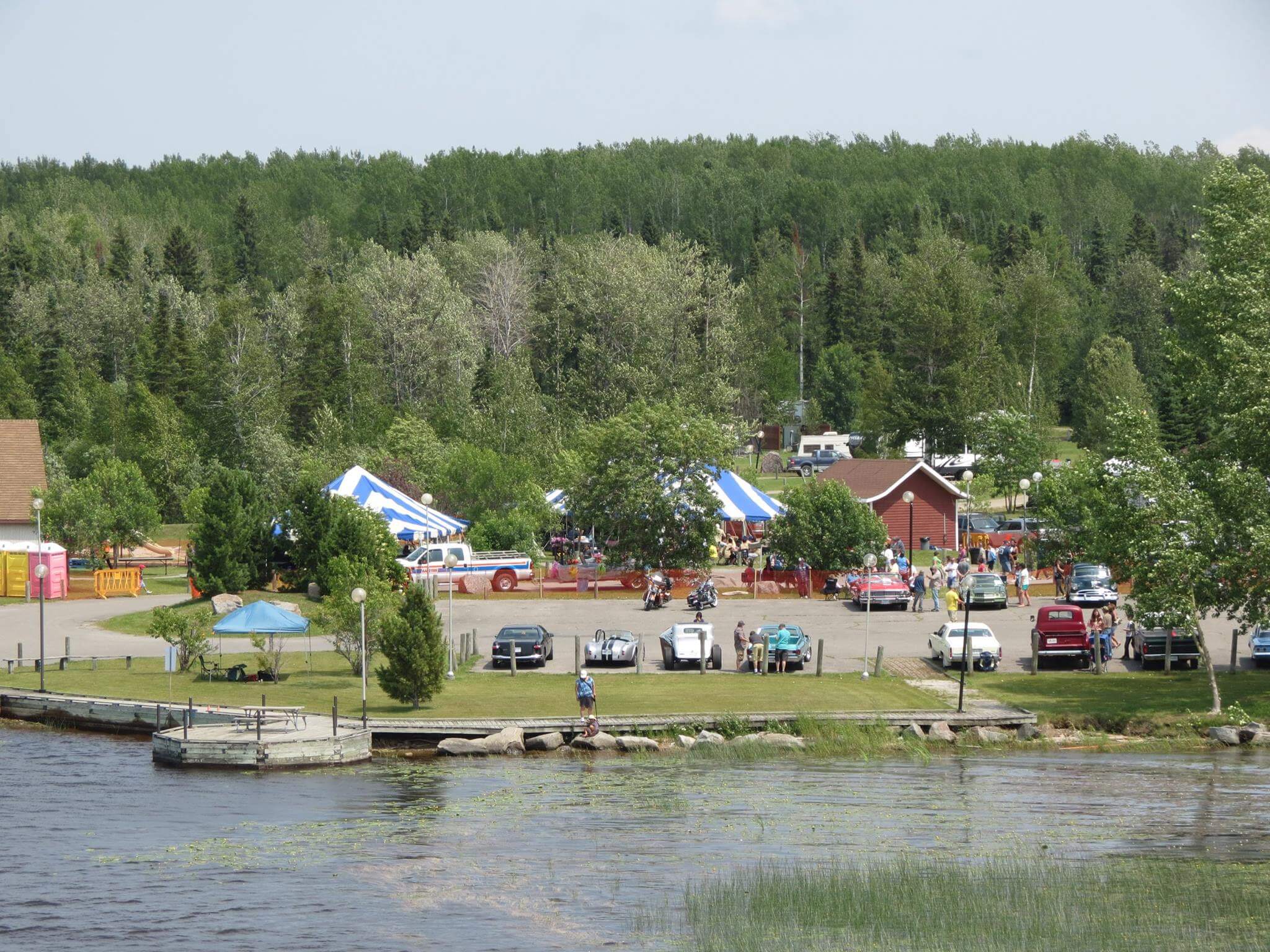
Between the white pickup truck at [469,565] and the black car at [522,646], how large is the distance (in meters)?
12.4

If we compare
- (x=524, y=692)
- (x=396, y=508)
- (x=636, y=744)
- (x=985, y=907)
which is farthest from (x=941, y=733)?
(x=396, y=508)

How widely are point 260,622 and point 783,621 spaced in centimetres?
1648

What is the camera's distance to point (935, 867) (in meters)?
26.3

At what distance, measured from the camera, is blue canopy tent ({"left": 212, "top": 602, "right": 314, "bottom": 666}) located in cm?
4075

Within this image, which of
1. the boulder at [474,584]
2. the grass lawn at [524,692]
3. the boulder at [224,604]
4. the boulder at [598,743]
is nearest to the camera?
the boulder at [598,743]

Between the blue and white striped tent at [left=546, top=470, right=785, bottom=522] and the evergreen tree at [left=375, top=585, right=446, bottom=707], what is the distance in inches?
857

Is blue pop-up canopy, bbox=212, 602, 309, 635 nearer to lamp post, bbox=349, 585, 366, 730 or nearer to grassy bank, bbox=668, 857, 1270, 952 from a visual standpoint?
lamp post, bbox=349, 585, 366, 730

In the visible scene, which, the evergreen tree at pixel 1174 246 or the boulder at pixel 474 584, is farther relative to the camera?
the evergreen tree at pixel 1174 246

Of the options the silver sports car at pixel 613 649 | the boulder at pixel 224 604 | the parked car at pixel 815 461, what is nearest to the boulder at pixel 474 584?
the boulder at pixel 224 604

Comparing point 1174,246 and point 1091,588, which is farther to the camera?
point 1174,246

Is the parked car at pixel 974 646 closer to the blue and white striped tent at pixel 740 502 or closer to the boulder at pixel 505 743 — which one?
the boulder at pixel 505 743

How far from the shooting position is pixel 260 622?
4091cm

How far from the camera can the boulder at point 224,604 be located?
166 feet

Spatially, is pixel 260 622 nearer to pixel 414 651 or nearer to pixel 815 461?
pixel 414 651
